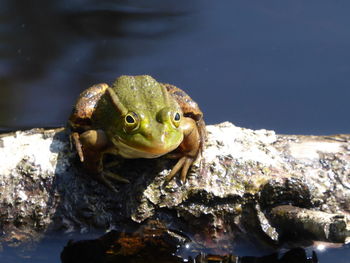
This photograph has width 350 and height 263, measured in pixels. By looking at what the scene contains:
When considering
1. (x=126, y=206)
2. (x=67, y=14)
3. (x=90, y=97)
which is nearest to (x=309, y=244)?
(x=126, y=206)

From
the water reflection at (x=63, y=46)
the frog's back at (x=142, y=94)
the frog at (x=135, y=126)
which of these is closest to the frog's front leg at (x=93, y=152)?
the frog at (x=135, y=126)

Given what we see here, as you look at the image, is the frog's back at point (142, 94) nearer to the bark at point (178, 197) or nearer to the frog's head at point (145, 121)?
the frog's head at point (145, 121)

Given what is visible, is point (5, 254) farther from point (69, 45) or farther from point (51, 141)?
point (69, 45)

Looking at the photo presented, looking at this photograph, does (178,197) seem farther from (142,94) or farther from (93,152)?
(142,94)

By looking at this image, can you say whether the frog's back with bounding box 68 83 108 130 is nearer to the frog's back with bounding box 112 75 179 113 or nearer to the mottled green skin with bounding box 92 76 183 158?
the mottled green skin with bounding box 92 76 183 158

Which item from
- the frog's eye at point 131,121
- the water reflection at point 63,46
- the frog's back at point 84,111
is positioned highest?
the water reflection at point 63,46

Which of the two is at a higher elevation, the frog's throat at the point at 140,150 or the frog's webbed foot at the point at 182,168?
the frog's throat at the point at 140,150

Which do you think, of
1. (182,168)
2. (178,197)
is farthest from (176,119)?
(178,197)
